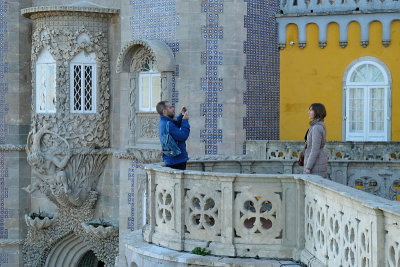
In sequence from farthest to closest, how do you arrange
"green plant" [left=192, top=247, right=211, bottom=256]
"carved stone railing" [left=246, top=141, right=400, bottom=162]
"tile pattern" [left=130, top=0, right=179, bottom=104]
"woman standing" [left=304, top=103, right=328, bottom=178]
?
"tile pattern" [left=130, top=0, right=179, bottom=104], "carved stone railing" [left=246, top=141, right=400, bottom=162], "woman standing" [left=304, top=103, right=328, bottom=178], "green plant" [left=192, top=247, right=211, bottom=256]

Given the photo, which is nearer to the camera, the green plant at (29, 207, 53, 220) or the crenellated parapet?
the crenellated parapet

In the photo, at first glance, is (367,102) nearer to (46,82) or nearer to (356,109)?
(356,109)

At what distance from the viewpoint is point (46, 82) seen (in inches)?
798

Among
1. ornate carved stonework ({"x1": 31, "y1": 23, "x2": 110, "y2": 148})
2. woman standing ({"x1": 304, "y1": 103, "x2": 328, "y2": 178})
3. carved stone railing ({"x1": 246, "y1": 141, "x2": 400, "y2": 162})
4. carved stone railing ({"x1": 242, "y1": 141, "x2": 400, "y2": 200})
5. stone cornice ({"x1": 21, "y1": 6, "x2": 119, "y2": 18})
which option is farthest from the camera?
ornate carved stonework ({"x1": 31, "y1": 23, "x2": 110, "y2": 148})

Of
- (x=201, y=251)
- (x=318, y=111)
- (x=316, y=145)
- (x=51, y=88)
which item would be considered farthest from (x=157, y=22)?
(x=201, y=251)

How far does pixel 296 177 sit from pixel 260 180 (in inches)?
14.2

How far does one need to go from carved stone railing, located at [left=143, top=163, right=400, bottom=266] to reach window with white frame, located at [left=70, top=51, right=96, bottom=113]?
1152cm

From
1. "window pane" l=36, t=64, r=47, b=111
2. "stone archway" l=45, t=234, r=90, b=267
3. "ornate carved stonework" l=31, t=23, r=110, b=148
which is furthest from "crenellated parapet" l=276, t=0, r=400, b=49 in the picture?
"stone archway" l=45, t=234, r=90, b=267

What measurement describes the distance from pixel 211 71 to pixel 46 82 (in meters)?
4.94

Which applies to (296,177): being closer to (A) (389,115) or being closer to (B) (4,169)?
(A) (389,115)

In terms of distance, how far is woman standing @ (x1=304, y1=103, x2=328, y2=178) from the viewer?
8250 mm

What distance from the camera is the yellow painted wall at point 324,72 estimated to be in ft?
59.1

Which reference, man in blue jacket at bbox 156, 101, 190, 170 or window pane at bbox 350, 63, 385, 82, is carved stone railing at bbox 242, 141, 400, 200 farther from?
window pane at bbox 350, 63, 385, 82

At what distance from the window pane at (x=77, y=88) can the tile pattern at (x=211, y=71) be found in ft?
12.7
